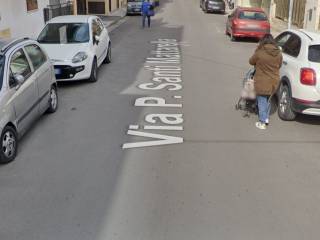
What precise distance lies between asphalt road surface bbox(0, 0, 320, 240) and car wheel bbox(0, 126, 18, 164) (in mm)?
132

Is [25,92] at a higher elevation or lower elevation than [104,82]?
higher

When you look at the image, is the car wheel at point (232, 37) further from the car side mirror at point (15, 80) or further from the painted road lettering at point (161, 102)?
the car side mirror at point (15, 80)

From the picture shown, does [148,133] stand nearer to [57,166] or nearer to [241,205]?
[57,166]

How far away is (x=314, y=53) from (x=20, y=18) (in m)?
11.4

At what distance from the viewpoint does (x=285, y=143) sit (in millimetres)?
7395

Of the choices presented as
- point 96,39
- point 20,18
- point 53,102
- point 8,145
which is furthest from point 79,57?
point 20,18

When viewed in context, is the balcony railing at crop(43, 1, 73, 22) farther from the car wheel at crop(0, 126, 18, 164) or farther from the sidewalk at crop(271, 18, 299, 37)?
the car wheel at crop(0, 126, 18, 164)

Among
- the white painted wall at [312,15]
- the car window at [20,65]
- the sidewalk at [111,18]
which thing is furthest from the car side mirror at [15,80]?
the sidewalk at [111,18]

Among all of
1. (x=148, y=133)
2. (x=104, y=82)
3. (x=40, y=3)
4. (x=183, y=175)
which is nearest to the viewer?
(x=183, y=175)

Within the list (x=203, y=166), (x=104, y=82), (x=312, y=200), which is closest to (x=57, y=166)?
(x=203, y=166)

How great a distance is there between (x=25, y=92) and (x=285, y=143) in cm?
425

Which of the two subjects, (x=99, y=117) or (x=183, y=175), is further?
(x=99, y=117)

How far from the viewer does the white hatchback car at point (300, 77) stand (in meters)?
7.81

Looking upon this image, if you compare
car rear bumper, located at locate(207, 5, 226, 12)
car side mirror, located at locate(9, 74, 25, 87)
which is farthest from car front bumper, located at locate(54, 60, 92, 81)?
car rear bumper, located at locate(207, 5, 226, 12)
